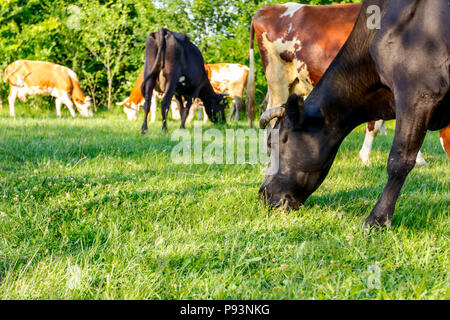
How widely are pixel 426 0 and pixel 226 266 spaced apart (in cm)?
212

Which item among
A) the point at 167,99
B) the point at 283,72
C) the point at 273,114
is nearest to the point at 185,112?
the point at 167,99

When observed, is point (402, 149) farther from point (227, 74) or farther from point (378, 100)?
point (227, 74)

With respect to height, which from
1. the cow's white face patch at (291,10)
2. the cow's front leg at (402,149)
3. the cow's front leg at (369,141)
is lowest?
the cow's front leg at (369,141)

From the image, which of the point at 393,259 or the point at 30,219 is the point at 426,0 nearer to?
the point at 393,259

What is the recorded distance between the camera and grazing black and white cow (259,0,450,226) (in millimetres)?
2668

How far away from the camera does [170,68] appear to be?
8.80m

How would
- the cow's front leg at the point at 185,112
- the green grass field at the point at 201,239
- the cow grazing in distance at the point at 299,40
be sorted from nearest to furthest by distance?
the green grass field at the point at 201,239 < the cow grazing in distance at the point at 299,40 < the cow's front leg at the point at 185,112

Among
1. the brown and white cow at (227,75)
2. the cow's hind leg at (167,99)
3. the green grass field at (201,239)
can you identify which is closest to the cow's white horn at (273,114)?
the green grass field at (201,239)

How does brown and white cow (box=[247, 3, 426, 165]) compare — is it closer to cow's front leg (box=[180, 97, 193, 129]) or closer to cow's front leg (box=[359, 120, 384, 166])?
cow's front leg (box=[359, 120, 384, 166])

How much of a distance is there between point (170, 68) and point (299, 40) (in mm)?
3799

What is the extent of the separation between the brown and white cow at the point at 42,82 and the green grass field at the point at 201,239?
9.09 meters

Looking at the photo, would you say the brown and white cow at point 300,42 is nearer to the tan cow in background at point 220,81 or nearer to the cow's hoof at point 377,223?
the cow's hoof at point 377,223

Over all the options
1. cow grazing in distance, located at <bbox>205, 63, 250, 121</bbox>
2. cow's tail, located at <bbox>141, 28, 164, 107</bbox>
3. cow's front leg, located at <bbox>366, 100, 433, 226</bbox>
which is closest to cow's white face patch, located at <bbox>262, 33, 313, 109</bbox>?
cow's front leg, located at <bbox>366, 100, 433, 226</bbox>

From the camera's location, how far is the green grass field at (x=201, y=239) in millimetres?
1938
